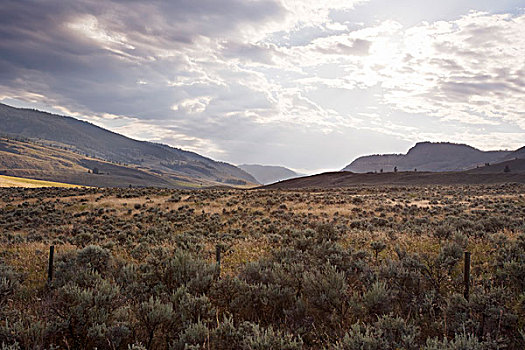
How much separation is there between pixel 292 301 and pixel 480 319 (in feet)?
11.5

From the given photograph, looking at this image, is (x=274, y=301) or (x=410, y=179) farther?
(x=410, y=179)

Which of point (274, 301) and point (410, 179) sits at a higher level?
point (410, 179)

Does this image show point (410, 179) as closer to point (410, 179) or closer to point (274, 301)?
point (410, 179)

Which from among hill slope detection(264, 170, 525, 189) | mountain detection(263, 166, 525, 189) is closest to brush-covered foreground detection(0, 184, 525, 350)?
mountain detection(263, 166, 525, 189)

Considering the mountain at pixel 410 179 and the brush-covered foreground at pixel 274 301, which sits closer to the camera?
the brush-covered foreground at pixel 274 301

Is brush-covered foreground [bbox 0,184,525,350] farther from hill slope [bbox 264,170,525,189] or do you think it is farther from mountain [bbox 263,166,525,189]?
hill slope [bbox 264,170,525,189]

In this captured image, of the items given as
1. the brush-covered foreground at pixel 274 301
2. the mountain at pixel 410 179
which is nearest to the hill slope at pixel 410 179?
the mountain at pixel 410 179

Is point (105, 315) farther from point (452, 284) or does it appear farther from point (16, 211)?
point (16, 211)

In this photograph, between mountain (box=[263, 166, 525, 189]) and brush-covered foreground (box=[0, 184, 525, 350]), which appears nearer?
brush-covered foreground (box=[0, 184, 525, 350])

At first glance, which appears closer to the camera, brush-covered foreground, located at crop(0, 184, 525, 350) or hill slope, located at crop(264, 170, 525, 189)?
brush-covered foreground, located at crop(0, 184, 525, 350)

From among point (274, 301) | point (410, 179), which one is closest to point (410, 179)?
point (410, 179)

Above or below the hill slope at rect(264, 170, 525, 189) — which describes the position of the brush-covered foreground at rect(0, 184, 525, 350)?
below

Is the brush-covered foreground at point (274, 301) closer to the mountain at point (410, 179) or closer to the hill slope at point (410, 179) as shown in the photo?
the mountain at point (410, 179)

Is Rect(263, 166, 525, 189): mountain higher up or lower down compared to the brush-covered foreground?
higher up
